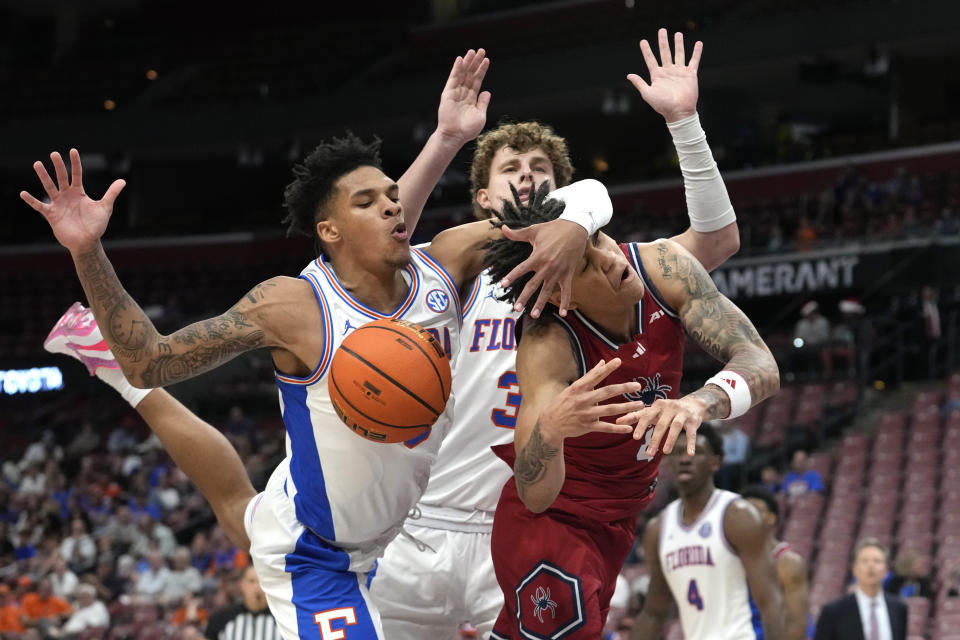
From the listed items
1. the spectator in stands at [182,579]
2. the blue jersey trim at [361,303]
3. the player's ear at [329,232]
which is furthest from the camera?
the spectator in stands at [182,579]

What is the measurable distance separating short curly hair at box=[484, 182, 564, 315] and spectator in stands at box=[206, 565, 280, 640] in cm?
419

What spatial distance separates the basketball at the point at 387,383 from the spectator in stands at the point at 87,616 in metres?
10.6

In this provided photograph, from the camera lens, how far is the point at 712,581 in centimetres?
680

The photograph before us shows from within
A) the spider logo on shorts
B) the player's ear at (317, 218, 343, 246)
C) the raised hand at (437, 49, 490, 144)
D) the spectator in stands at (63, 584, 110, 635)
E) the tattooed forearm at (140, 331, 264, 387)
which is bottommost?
the spectator in stands at (63, 584, 110, 635)

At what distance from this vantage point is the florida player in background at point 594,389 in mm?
4113

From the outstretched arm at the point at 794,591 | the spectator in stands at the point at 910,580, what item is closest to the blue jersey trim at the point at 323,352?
the outstretched arm at the point at 794,591

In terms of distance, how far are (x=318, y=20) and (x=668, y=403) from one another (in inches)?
1110

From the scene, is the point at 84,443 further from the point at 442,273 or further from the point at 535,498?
the point at 535,498

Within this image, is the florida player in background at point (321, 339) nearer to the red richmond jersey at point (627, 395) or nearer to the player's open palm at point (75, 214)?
the player's open palm at point (75, 214)

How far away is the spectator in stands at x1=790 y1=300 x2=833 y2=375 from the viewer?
16984mm

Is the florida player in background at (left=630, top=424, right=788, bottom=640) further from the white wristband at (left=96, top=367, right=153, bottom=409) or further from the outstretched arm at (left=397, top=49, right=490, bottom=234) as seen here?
the white wristband at (left=96, top=367, right=153, bottom=409)

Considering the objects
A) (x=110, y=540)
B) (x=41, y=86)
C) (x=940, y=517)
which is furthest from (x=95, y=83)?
(x=940, y=517)

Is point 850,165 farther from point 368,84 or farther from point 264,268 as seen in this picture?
point 264,268

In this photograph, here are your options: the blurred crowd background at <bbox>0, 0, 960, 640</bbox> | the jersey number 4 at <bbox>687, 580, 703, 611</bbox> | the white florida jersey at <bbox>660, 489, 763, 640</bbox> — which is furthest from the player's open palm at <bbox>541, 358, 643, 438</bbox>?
the blurred crowd background at <bbox>0, 0, 960, 640</bbox>
